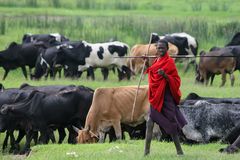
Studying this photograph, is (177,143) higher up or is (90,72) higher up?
(177,143)

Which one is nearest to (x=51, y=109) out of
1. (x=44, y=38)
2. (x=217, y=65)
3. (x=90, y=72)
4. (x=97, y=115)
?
(x=97, y=115)

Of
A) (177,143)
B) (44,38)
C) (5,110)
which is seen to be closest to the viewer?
(177,143)

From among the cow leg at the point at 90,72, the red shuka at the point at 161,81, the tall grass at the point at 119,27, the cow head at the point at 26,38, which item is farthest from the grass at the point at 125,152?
the tall grass at the point at 119,27

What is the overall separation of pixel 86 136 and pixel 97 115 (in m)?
0.80

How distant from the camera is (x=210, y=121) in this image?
16.7 metres

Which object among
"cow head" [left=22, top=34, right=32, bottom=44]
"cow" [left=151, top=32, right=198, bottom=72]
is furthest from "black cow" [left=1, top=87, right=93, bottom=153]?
"cow head" [left=22, top=34, right=32, bottom=44]

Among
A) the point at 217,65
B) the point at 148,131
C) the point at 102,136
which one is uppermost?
the point at 148,131

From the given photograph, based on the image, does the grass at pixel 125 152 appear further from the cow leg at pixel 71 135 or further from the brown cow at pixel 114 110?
the cow leg at pixel 71 135

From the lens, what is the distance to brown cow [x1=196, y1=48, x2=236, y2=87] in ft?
95.0

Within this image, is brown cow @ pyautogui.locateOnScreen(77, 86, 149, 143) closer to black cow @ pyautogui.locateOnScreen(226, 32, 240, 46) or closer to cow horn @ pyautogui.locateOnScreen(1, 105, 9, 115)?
cow horn @ pyautogui.locateOnScreen(1, 105, 9, 115)

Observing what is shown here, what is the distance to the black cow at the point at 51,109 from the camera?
1881 centimetres

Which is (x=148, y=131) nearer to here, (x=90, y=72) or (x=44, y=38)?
(x=90, y=72)

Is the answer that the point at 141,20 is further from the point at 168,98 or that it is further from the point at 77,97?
the point at 168,98

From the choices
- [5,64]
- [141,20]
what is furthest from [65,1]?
[5,64]
